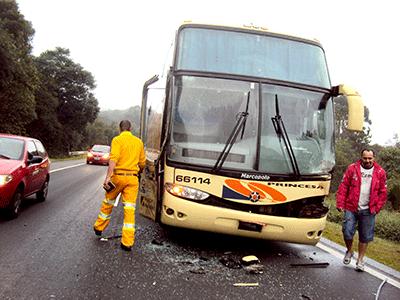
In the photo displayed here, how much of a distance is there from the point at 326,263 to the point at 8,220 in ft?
17.7

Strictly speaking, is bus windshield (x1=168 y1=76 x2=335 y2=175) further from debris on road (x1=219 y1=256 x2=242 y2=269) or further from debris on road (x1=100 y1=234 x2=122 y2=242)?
debris on road (x1=100 y1=234 x2=122 y2=242)

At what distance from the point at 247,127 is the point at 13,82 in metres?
29.1

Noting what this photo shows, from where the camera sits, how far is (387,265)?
677 cm

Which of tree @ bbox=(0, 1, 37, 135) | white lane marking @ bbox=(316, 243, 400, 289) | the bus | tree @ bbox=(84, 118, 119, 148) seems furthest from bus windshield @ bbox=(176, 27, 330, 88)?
tree @ bbox=(84, 118, 119, 148)

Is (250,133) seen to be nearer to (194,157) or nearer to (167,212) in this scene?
(194,157)

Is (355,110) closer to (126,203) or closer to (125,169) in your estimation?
(125,169)

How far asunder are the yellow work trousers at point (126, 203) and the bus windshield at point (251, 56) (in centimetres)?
186

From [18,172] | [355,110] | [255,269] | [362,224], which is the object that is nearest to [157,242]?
[255,269]

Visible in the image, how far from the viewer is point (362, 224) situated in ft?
20.7

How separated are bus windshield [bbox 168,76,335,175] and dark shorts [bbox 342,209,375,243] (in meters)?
0.81

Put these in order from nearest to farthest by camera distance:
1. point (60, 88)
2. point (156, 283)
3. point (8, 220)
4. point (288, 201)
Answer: point (156, 283), point (288, 201), point (8, 220), point (60, 88)

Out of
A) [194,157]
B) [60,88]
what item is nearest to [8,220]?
[194,157]

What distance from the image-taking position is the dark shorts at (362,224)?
20.5ft

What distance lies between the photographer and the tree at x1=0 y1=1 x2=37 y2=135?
29562 mm
